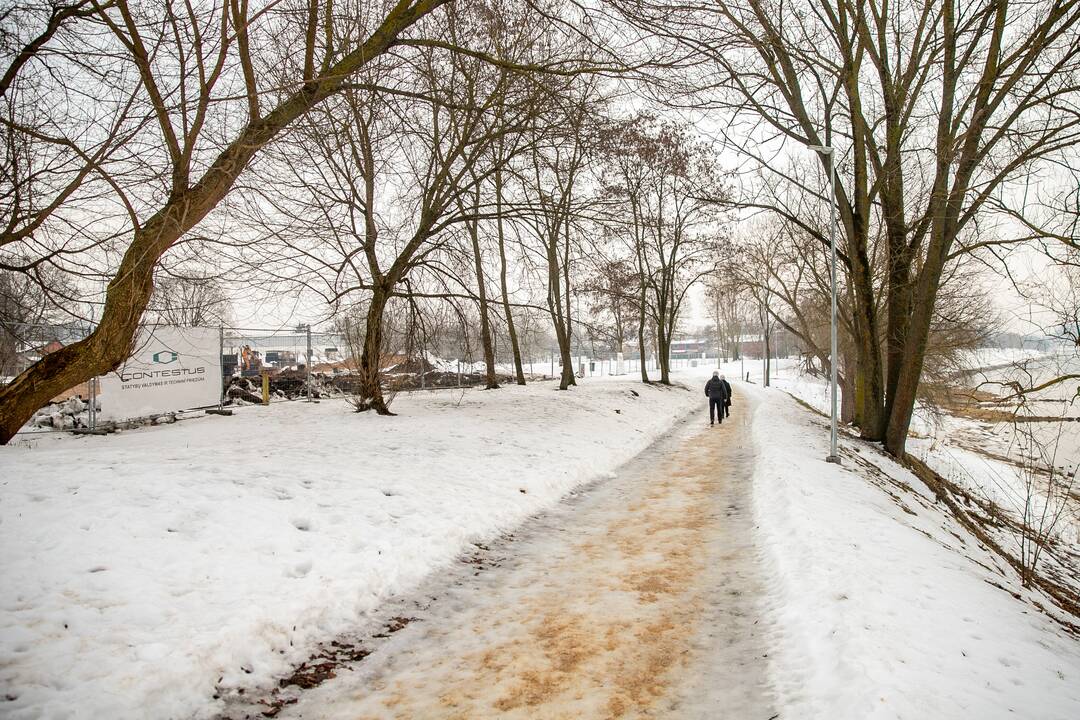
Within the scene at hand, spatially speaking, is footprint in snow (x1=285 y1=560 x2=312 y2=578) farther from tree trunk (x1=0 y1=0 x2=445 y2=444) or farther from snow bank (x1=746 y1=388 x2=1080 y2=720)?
tree trunk (x1=0 y1=0 x2=445 y2=444)

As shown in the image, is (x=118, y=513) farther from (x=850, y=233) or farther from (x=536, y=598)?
(x=850, y=233)

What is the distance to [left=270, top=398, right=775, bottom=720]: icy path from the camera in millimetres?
3391

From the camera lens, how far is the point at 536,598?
16.3 feet

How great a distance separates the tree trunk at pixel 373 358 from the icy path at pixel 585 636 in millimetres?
7847

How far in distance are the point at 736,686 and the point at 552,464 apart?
21.5 ft

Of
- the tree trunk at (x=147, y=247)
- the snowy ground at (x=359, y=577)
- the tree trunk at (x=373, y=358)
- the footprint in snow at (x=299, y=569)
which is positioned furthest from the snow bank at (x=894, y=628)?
the tree trunk at (x=373, y=358)

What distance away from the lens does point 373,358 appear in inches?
556

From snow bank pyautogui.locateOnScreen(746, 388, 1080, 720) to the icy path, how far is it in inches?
11.1

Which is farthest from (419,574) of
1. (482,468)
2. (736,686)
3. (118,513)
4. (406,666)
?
(482,468)

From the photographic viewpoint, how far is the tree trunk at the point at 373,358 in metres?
13.5

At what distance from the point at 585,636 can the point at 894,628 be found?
2.13 meters

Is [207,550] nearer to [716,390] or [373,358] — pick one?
[373,358]

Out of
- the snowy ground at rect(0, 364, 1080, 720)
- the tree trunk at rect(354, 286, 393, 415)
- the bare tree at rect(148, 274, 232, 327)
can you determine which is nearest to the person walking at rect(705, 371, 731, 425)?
the snowy ground at rect(0, 364, 1080, 720)

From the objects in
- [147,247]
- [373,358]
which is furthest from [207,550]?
[373,358]
